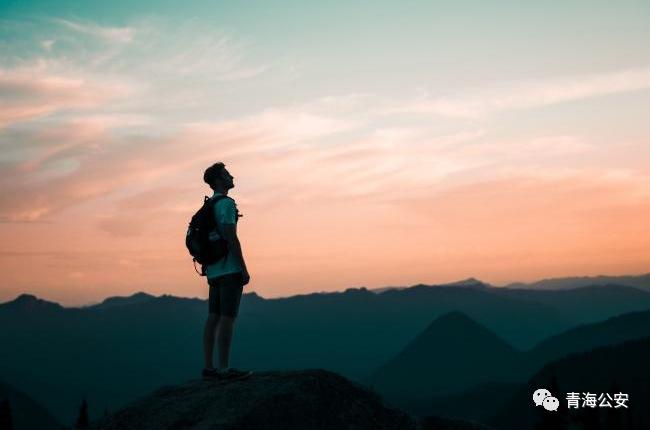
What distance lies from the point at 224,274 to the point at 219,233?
2.06 feet

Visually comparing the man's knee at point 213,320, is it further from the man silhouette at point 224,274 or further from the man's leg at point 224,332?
the man's leg at point 224,332

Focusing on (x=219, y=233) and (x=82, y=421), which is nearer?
(x=219, y=233)

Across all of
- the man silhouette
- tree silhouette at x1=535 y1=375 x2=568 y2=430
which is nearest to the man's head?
the man silhouette

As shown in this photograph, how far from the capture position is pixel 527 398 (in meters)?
135

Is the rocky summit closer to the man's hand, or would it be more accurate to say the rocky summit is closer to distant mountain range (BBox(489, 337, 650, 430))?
the man's hand

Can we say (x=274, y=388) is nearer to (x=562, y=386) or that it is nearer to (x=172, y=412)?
(x=172, y=412)

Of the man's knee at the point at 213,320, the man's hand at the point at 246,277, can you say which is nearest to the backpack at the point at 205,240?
the man's hand at the point at 246,277

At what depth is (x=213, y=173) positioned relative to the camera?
1112cm

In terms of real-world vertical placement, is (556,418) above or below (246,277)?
below

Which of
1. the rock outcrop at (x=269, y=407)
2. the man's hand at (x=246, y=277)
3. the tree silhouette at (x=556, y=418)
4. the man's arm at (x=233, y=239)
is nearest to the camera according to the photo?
the rock outcrop at (x=269, y=407)

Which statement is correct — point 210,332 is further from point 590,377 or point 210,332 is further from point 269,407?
point 590,377

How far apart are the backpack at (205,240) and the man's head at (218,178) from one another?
0.20 meters

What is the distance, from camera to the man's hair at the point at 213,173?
11.1 meters

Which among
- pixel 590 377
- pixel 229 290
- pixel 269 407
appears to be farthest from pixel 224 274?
pixel 590 377
